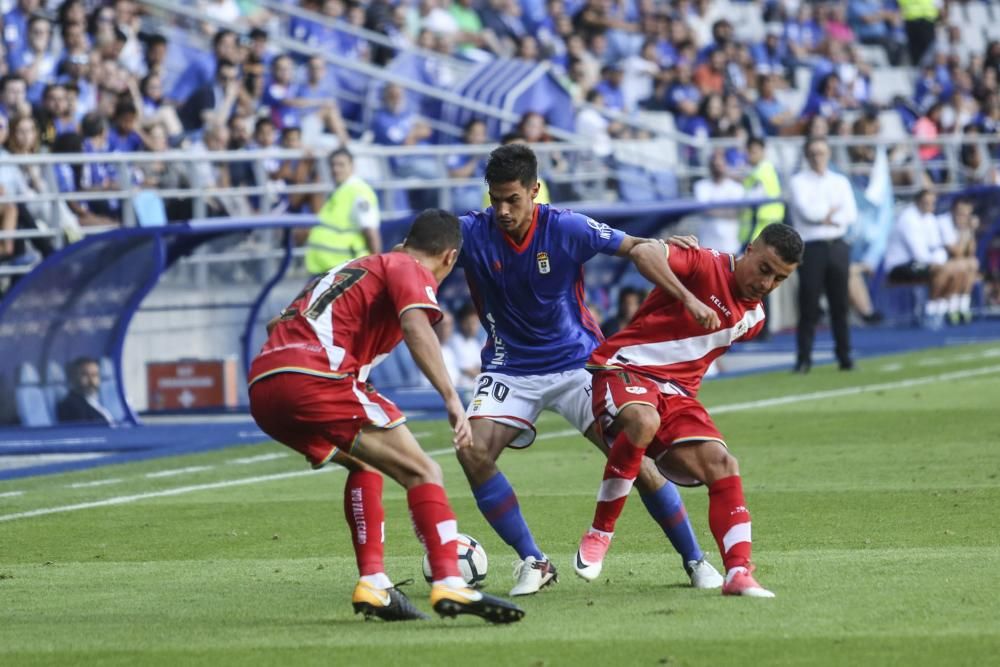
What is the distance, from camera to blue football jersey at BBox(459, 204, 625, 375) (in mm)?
8797

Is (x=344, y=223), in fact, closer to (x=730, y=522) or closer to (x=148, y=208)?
(x=148, y=208)

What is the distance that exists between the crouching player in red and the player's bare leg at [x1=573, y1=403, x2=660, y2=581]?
0.91 metres

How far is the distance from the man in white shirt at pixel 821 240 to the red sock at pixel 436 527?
476 inches

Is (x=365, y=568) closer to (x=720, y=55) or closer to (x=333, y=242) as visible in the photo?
(x=333, y=242)

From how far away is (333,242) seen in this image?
17.1 metres

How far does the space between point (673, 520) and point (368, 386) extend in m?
1.52

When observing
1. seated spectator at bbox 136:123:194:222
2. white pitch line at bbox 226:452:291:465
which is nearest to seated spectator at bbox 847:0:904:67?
seated spectator at bbox 136:123:194:222

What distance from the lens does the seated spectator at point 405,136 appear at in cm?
2116

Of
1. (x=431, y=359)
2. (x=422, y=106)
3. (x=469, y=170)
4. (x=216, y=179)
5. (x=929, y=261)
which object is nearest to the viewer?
(x=431, y=359)

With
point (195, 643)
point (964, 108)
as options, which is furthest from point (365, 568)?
point (964, 108)

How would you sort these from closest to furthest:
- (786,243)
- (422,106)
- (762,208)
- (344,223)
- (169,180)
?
(786,243), (344,223), (169,180), (762,208), (422,106)

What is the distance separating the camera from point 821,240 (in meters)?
19.5

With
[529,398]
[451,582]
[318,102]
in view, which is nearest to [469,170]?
[318,102]

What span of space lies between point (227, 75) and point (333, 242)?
4630 millimetres
